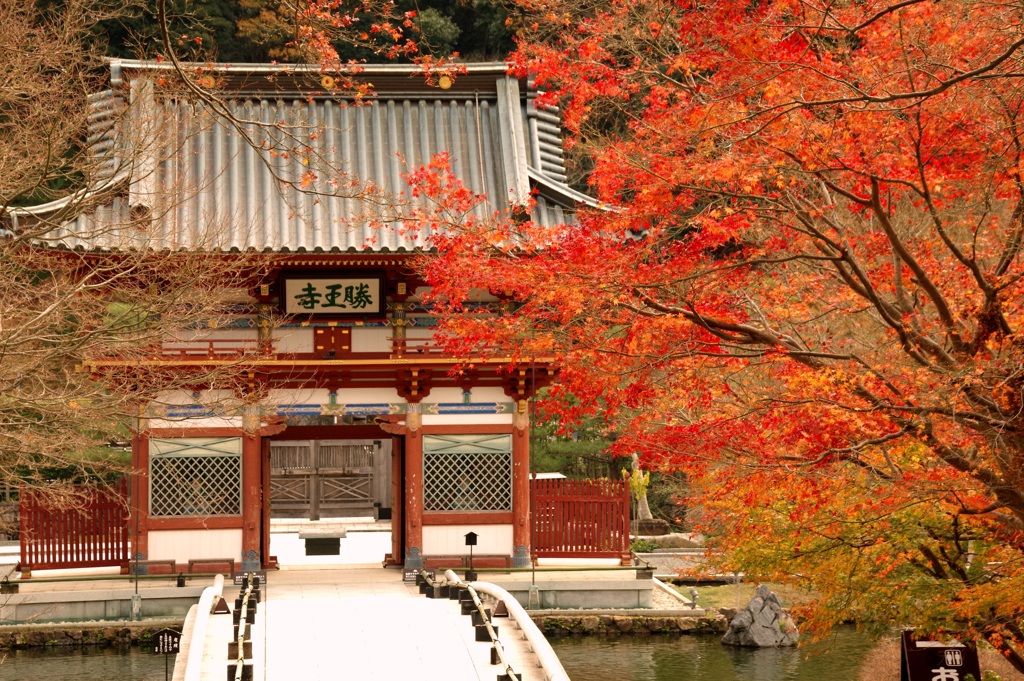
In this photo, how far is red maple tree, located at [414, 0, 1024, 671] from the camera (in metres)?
9.27

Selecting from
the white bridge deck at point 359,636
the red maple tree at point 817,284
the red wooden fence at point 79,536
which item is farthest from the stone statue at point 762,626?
the red wooden fence at point 79,536

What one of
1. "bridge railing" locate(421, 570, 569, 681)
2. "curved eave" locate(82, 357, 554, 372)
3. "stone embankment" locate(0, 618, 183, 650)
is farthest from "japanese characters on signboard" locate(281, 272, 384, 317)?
"stone embankment" locate(0, 618, 183, 650)

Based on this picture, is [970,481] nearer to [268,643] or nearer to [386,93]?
[268,643]

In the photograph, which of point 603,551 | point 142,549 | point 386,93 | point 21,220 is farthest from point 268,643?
point 386,93

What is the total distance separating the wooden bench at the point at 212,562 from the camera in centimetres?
1992

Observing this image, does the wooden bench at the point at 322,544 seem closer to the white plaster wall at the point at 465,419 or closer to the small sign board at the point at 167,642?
the white plaster wall at the point at 465,419

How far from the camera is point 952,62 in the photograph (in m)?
9.18

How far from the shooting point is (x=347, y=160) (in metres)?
19.0

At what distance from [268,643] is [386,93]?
11.1 m

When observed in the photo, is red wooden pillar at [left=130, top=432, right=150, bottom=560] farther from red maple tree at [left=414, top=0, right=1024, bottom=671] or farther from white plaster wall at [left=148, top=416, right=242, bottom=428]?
red maple tree at [left=414, top=0, right=1024, bottom=671]

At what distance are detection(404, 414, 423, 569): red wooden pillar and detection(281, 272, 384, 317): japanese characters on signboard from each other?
1.93 meters

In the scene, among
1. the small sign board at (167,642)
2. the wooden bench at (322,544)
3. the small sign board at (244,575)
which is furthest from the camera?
the wooden bench at (322,544)

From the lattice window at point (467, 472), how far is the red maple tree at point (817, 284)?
232 inches

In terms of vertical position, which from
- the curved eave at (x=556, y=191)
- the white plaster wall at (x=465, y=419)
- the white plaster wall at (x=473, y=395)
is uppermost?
the curved eave at (x=556, y=191)
